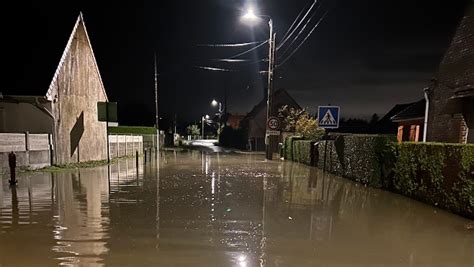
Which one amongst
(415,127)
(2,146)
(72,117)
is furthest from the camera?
(415,127)

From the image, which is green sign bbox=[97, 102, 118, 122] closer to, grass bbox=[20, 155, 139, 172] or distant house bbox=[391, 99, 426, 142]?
grass bbox=[20, 155, 139, 172]

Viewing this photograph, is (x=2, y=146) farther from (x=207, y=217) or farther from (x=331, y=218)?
(x=331, y=218)

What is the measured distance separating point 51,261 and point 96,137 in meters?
16.2

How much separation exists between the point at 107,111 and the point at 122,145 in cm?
699

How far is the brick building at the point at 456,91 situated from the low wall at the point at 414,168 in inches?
164

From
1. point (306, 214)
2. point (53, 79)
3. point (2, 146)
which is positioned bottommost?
point (306, 214)

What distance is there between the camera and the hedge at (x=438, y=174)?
7.06 metres

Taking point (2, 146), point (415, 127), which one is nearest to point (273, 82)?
point (415, 127)

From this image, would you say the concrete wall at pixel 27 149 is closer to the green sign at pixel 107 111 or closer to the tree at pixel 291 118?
the green sign at pixel 107 111

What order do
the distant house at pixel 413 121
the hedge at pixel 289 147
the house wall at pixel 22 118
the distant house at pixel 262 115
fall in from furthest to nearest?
1. the distant house at pixel 262 115
2. the hedge at pixel 289 147
3. the distant house at pixel 413 121
4. the house wall at pixel 22 118

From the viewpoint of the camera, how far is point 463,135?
13.0m

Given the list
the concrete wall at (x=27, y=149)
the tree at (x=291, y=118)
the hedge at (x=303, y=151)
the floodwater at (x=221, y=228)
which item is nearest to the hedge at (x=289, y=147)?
the hedge at (x=303, y=151)

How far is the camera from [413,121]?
68.7ft

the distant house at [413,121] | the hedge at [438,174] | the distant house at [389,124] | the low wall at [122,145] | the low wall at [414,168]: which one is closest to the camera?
the hedge at [438,174]
